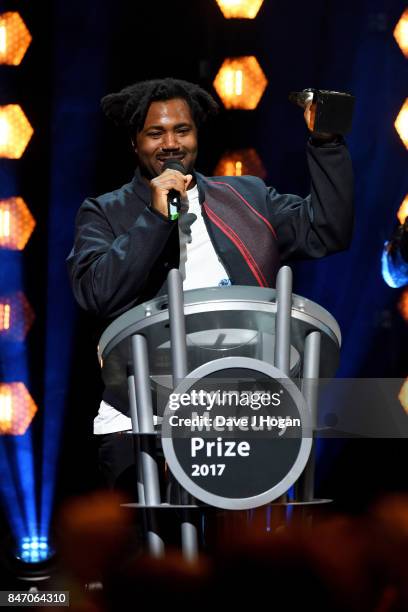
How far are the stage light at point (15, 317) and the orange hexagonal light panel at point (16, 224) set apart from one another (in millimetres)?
171

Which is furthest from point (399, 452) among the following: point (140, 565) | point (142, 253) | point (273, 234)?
point (140, 565)

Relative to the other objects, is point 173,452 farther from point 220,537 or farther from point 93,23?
point 93,23

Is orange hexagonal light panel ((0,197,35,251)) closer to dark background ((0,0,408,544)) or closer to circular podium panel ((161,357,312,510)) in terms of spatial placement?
dark background ((0,0,408,544))

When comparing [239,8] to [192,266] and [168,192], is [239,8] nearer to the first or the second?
[192,266]

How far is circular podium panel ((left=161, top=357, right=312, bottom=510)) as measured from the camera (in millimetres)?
1464

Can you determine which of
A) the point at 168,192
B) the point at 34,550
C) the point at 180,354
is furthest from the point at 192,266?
the point at 34,550

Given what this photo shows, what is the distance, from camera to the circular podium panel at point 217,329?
1.54 meters

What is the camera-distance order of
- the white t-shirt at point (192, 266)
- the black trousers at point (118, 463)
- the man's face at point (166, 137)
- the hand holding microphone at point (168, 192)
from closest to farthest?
the hand holding microphone at point (168, 192), the black trousers at point (118, 463), the white t-shirt at point (192, 266), the man's face at point (166, 137)

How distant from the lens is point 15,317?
126 inches

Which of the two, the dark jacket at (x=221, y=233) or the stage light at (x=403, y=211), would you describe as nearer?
the dark jacket at (x=221, y=233)

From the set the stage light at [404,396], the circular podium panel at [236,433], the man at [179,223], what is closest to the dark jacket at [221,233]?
the man at [179,223]

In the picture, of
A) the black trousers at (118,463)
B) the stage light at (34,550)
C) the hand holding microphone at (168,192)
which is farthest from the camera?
the stage light at (34,550)

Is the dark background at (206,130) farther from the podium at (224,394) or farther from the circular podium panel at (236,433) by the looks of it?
the circular podium panel at (236,433)

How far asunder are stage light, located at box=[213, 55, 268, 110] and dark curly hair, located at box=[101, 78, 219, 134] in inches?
33.7
